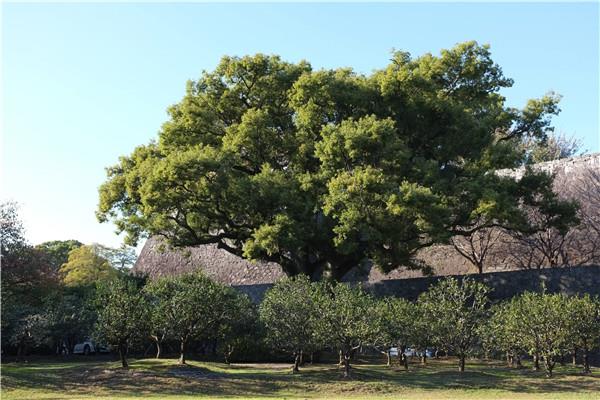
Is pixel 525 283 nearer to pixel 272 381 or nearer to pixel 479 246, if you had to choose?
pixel 479 246

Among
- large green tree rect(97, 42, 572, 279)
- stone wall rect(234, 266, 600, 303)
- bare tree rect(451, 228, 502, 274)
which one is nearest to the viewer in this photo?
large green tree rect(97, 42, 572, 279)

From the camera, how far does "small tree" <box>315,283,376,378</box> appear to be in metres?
14.7

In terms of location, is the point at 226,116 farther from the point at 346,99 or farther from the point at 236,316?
the point at 236,316

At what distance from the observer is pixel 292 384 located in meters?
14.0

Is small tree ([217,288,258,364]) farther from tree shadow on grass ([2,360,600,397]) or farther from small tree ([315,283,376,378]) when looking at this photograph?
small tree ([315,283,376,378])

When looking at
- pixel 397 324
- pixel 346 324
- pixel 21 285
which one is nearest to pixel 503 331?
pixel 397 324

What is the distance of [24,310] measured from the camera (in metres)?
22.4

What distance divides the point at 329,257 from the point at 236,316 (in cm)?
562

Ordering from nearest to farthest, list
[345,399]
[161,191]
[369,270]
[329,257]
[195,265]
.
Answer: [345,399] < [161,191] < [329,257] < [369,270] < [195,265]

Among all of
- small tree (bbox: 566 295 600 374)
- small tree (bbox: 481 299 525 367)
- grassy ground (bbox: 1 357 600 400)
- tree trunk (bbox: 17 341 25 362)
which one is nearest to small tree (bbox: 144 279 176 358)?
grassy ground (bbox: 1 357 600 400)

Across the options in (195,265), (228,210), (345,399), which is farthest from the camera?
(195,265)

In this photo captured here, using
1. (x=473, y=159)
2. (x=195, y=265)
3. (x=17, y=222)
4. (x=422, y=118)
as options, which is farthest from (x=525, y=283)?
(x=195, y=265)

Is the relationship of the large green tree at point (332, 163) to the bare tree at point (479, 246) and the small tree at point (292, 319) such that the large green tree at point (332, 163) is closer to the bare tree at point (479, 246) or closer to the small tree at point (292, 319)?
the small tree at point (292, 319)

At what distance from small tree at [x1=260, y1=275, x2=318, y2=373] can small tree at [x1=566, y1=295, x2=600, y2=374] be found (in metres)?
6.16
